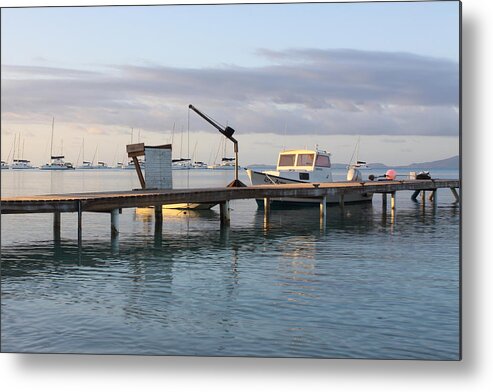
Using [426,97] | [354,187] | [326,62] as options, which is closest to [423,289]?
[426,97]

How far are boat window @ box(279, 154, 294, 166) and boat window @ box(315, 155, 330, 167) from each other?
4.43 feet

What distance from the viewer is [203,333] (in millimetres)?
11719

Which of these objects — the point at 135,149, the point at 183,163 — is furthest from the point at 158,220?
the point at 183,163

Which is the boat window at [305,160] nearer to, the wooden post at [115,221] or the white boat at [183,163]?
the white boat at [183,163]

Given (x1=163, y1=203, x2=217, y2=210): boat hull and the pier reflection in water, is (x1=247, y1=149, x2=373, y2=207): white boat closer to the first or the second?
(x1=163, y1=203, x2=217, y2=210): boat hull

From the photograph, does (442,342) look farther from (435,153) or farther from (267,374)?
(435,153)

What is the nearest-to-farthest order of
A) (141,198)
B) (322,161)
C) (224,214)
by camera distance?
1. (141,198)
2. (224,214)
3. (322,161)

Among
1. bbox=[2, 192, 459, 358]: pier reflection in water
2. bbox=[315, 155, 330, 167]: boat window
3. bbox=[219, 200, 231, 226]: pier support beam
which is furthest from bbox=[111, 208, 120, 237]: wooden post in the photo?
bbox=[315, 155, 330, 167]: boat window

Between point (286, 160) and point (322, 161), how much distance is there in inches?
74.2

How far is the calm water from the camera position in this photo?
11.2m

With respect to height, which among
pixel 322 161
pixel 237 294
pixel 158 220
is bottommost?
pixel 237 294

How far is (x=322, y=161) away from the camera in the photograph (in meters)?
40.2

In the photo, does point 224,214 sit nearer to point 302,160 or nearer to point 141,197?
point 141,197

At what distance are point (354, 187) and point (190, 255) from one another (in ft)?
41.4
